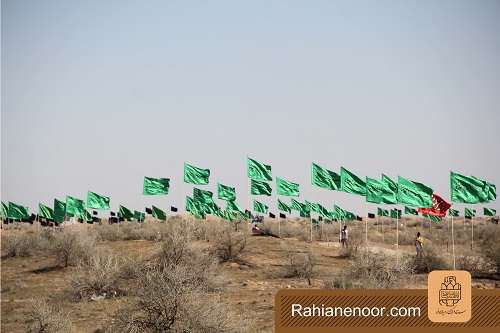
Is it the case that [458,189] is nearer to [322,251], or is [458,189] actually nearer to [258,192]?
[322,251]

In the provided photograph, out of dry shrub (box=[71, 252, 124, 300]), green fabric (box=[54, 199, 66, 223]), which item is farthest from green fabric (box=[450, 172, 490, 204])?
green fabric (box=[54, 199, 66, 223])

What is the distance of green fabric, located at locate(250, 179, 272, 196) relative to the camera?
50.1 m

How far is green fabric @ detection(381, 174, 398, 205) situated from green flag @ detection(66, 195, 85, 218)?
1012 inches

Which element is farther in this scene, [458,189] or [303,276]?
[458,189]

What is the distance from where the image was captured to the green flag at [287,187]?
52.7 m

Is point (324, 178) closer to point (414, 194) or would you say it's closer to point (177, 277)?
point (414, 194)

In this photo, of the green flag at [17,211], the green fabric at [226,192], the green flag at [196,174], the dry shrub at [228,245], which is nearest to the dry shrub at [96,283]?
the dry shrub at [228,245]

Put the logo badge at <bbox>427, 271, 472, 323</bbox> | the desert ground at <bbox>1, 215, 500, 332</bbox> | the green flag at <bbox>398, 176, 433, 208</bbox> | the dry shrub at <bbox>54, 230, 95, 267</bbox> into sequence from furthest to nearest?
the green flag at <bbox>398, 176, 433, 208</bbox>
the dry shrub at <bbox>54, 230, 95, 267</bbox>
the desert ground at <bbox>1, 215, 500, 332</bbox>
the logo badge at <bbox>427, 271, 472, 323</bbox>

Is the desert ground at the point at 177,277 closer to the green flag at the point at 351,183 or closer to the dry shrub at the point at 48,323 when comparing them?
the dry shrub at the point at 48,323

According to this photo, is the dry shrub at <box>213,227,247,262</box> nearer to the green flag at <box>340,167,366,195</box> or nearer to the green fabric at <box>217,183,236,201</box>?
the green flag at <box>340,167,366,195</box>

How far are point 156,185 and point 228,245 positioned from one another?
18531 mm

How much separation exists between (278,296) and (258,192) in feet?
118

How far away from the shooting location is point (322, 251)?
135ft

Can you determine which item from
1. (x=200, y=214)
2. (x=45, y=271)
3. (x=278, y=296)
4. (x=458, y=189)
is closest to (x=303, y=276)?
(x=458, y=189)
